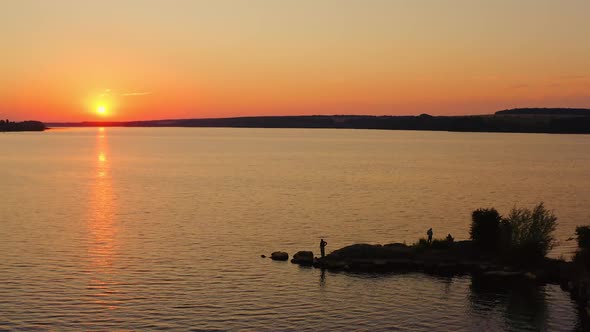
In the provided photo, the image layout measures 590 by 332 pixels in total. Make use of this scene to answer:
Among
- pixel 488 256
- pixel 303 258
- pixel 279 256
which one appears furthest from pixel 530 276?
pixel 279 256

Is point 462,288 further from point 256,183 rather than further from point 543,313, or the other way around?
point 256,183

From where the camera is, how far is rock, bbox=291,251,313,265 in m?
64.6

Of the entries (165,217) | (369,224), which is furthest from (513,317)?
(165,217)

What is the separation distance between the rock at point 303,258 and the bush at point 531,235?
18214mm

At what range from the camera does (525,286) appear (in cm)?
5738

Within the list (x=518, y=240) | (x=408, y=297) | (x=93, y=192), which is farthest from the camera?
(x=93, y=192)

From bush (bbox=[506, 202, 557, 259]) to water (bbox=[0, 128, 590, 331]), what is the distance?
5.64 m

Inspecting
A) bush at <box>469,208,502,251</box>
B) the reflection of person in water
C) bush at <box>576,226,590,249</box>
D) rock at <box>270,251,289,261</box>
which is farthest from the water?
bush at <box>469,208,502,251</box>

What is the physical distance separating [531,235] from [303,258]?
67.4ft

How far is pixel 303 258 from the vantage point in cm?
6506

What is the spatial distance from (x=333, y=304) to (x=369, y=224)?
37.3 meters

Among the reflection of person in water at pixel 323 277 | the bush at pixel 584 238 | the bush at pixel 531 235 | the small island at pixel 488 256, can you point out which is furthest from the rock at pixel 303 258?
the bush at pixel 584 238

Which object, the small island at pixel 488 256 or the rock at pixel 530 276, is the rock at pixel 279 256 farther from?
the rock at pixel 530 276

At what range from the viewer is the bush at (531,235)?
62.3m
